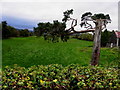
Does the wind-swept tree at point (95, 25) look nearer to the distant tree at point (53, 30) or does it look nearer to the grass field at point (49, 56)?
the distant tree at point (53, 30)

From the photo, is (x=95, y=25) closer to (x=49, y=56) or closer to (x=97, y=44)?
(x=97, y=44)

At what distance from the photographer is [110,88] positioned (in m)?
3.70

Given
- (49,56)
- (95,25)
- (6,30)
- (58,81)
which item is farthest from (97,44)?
(6,30)

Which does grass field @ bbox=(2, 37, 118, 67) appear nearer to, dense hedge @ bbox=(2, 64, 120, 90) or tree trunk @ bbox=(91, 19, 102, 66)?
tree trunk @ bbox=(91, 19, 102, 66)

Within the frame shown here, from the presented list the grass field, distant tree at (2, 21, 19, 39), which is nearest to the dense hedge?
the grass field

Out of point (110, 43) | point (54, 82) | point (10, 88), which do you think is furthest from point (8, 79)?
point (110, 43)

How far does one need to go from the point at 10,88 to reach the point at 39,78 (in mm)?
636

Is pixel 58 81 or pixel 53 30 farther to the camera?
pixel 53 30

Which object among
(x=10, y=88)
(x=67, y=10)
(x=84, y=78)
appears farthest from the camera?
(x=67, y=10)

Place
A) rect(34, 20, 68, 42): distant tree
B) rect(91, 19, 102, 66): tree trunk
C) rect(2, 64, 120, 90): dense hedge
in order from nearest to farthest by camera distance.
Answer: rect(2, 64, 120, 90): dense hedge
rect(91, 19, 102, 66): tree trunk
rect(34, 20, 68, 42): distant tree

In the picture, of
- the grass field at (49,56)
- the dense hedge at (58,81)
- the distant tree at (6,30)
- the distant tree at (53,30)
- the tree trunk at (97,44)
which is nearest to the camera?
the dense hedge at (58,81)

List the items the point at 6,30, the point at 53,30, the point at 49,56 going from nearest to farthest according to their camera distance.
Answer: the point at 53,30
the point at 49,56
the point at 6,30

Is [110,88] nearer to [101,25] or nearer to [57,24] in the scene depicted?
[101,25]

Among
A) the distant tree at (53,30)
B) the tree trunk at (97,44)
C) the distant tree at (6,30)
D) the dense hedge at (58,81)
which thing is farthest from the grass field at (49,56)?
the dense hedge at (58,81)
